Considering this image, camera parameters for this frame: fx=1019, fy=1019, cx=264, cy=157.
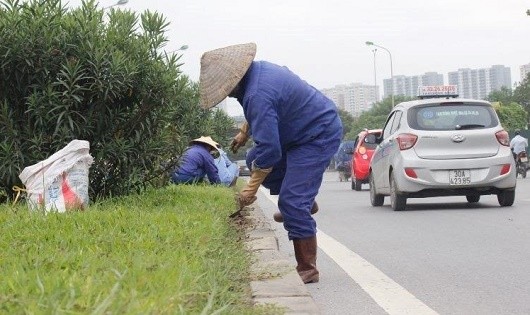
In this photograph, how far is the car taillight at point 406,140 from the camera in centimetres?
1337

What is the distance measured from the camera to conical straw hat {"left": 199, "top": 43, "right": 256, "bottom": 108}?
6434 mm

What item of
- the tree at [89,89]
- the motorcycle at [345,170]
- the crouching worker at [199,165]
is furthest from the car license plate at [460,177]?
the motorcycle at [345,170]

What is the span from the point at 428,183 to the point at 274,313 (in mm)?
9166

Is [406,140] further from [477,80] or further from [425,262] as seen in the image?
[477,80]

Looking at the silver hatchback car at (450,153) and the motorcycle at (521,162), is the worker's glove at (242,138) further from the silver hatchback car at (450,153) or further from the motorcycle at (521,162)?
the motorcycle at (521,162)

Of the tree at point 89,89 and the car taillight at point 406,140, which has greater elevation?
the tree at point 89,89

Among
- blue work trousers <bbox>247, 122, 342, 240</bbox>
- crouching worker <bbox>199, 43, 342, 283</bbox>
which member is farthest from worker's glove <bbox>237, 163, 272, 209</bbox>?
blue work trousers <bbox>247, 122, 342, 240</bbox>

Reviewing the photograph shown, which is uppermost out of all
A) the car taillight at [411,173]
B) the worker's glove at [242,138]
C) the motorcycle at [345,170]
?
the worker's glove at [242,138]

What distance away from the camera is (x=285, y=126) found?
21.7 feet

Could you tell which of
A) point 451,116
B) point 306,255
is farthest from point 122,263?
point 451,116

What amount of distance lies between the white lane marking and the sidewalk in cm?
49

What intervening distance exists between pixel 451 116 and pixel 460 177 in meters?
0.90

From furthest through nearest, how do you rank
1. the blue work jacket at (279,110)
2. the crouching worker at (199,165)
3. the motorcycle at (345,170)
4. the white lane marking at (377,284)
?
the motorcycle at (345,170) < the crouching worker at (199,165) < the blue work jacket at (279,110) < the white lane marking at (377,284)

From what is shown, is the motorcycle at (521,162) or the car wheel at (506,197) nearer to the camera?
the car wheel at (506,197)
